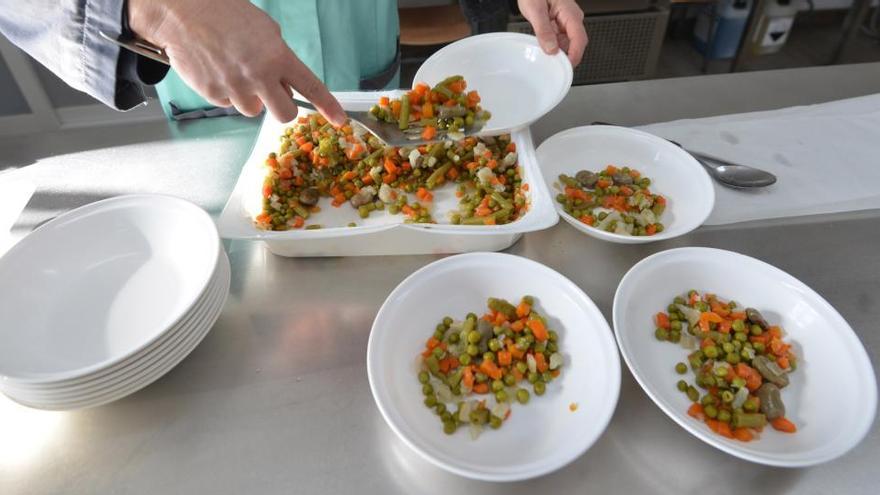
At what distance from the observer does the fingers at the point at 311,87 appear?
3.34 feet

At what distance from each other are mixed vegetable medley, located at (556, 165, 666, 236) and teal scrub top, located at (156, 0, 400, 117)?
33.4 inches

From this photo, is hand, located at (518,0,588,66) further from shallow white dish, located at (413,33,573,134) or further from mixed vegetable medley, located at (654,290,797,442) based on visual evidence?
mixed vegetable medley, located at (654,290,797,442)

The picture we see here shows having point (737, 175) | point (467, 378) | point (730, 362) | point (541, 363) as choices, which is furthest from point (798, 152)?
point (467, 378)

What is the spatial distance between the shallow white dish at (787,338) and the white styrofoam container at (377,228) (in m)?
0.26

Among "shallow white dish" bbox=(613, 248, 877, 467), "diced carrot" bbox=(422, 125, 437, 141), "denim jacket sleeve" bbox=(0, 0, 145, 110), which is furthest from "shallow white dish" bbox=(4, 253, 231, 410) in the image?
"shallow white dish" bbox=(613, 248, 877, 467)

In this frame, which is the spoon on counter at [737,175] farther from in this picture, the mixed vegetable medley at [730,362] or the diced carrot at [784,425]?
the diced carrot at [784,425]

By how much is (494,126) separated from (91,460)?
1.13 m

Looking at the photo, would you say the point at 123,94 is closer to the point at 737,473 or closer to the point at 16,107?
the point at 737,473

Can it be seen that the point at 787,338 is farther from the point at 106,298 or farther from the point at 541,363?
the point at 106,298

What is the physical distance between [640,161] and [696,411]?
30.1 inches

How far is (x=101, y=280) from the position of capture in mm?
1088

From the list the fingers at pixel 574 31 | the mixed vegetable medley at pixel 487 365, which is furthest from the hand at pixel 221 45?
the fingers at pixel 574 31

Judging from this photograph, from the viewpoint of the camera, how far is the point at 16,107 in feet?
9.78

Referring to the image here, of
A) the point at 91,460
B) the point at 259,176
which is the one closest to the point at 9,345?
the point at 91,460
